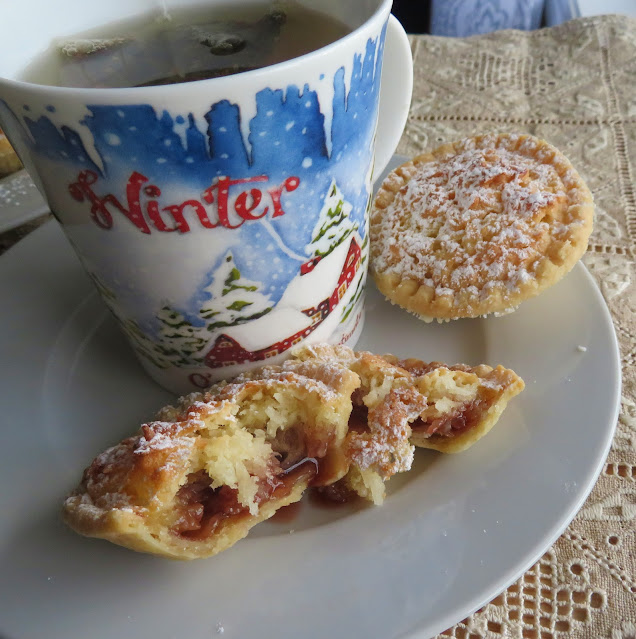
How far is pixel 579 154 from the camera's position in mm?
1396

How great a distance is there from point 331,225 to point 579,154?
3.00ft

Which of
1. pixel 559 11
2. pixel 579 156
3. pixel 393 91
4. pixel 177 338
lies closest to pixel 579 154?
pixel 579 156

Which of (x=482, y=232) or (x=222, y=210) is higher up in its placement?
(x=222, y=210)

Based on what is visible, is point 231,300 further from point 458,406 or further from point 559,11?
point 559,11

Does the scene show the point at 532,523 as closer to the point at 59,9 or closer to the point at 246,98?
the point at 246,98

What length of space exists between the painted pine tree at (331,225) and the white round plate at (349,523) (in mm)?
225

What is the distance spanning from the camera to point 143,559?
653 millimetres

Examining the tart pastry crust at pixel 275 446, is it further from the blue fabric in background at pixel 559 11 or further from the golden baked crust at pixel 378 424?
the blue fabric in background at pixel 559 11

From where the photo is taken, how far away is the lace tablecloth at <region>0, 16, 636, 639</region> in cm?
72

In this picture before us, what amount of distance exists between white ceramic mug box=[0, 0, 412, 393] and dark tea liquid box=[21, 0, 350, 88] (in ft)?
0.08

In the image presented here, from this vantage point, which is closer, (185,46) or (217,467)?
(217,467)

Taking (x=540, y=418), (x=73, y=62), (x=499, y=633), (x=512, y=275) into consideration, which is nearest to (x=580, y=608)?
(x=499, y=633)

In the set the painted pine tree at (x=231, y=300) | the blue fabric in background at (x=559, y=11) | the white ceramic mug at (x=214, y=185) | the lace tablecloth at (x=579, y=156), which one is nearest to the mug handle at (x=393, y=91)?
the white ceramic mug at (x=214, y=185)

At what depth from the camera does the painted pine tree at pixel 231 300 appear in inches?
27.1
